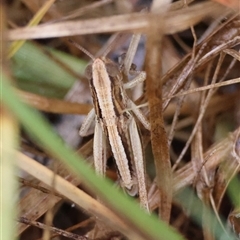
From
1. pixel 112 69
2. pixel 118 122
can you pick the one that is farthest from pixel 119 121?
pixel 112 69

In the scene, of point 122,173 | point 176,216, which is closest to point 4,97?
point 122,173

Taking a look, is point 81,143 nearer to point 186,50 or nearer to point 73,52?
point 73,52

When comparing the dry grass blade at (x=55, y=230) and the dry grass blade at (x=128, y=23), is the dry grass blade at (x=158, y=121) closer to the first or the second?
the dry grass blade at (x=128, y=23)

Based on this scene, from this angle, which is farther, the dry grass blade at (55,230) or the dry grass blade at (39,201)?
the dry grass blade at (39,201)

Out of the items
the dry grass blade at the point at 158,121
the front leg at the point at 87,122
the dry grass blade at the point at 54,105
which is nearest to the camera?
the dry grass blade at the point at 158,121

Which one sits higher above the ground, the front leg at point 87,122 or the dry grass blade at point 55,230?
the front leg at point 87,122

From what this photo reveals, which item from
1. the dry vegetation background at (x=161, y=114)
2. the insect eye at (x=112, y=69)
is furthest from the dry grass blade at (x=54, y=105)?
the insect eye at (x=112, y=69)

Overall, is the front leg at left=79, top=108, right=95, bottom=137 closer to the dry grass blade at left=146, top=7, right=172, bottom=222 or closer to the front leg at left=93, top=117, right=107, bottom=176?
the front leg at left=93, top=117, right=107, bottom=176

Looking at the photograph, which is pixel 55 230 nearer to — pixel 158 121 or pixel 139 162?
pixel 139 162
